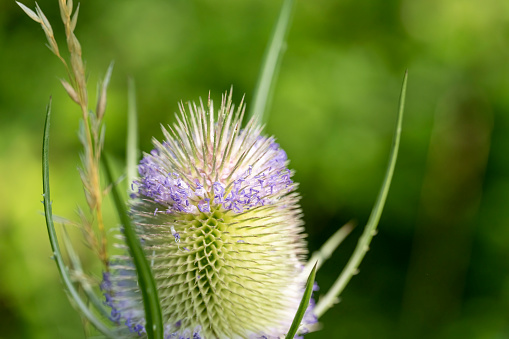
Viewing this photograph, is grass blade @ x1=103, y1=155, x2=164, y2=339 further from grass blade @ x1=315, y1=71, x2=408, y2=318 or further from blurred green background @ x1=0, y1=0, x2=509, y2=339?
blurred green background @ x1=0, y1=0, x2=509, y2=339

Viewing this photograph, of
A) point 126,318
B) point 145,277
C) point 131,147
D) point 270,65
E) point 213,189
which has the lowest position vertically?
point 126,318

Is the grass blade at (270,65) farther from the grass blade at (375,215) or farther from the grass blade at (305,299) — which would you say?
the grass blade at (305,299)

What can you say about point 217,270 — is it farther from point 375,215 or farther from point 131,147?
point 131,147

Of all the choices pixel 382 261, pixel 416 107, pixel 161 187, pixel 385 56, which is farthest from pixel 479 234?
pixel 161 187

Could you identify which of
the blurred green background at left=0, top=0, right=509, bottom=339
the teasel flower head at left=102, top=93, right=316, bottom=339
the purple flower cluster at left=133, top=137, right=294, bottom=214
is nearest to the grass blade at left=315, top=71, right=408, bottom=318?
the teasel flower head at left=102, top=93, right=316, bottom=339

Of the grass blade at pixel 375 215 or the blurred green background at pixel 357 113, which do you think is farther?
the blurred green background at pixel 357 113

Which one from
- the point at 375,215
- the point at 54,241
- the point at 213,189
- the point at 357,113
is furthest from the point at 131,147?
the point at 357,113

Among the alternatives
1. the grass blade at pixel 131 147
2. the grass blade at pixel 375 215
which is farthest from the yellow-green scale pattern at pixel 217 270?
the grass blade at pixel 131 147
